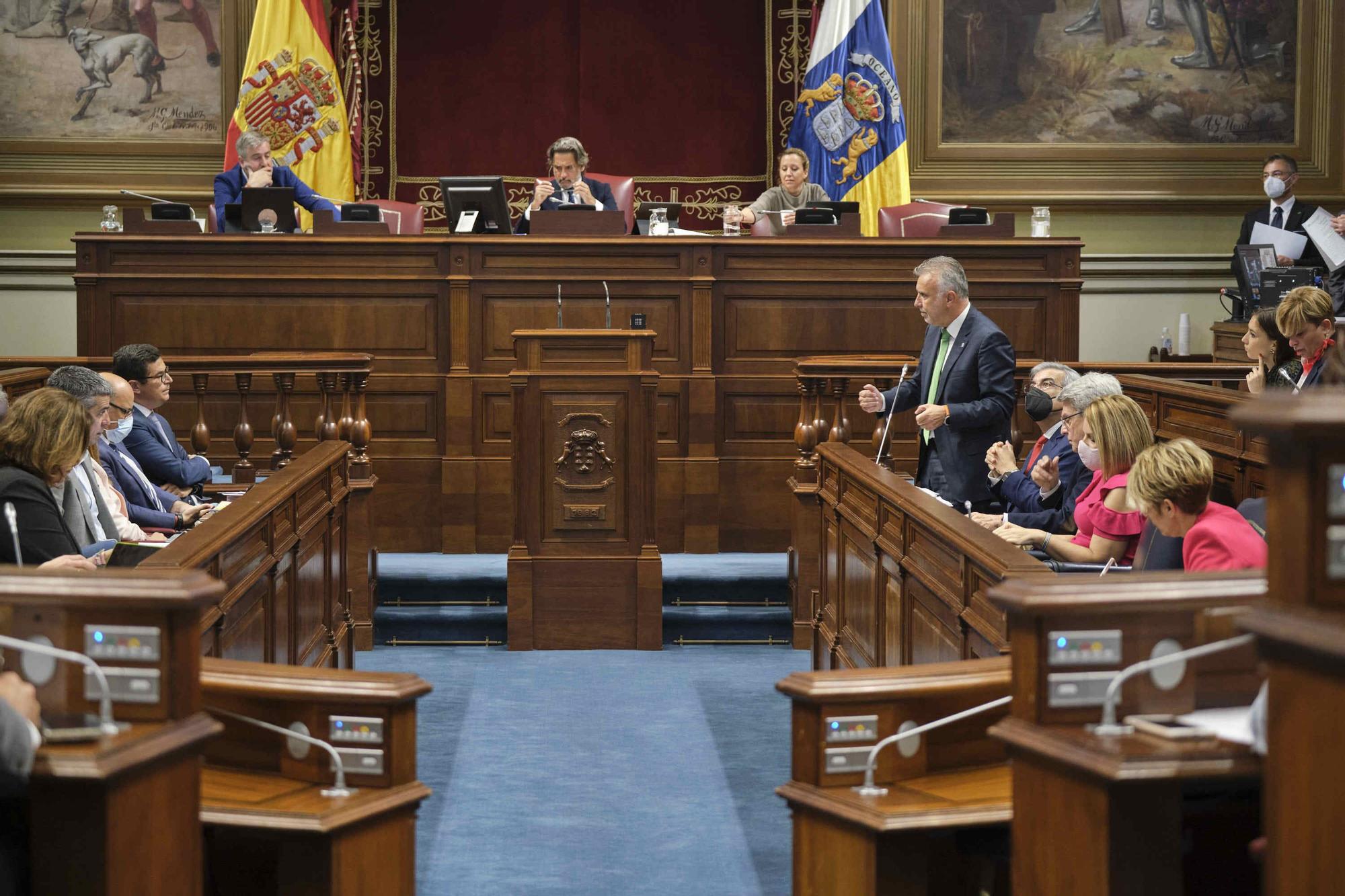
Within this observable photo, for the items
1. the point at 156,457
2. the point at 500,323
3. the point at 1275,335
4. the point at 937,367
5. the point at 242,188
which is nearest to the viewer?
the point at 937,367

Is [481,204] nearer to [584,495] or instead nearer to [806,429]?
[584,495]

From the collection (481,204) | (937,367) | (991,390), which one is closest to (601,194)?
(481,204)

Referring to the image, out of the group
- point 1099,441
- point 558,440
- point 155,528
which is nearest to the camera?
point 1099,441

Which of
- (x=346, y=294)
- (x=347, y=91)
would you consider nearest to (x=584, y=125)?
(x=347, y=91)

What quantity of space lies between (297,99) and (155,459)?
4681mm

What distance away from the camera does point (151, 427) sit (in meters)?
5.65

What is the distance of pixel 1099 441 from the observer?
4145 mm

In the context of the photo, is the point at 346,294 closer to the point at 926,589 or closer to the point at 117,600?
the point at 926,589

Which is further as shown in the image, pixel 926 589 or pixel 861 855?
pixel 926 589

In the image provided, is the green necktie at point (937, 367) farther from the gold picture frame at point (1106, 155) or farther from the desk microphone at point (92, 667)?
the gold picture frame at point (1106, 155)

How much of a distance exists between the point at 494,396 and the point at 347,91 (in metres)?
3.85

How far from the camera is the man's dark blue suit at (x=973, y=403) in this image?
17.0ft

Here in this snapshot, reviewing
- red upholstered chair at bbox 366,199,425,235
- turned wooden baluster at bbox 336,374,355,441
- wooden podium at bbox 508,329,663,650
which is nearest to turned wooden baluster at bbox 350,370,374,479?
turned wooden baluster at bbox 336,374,355,441

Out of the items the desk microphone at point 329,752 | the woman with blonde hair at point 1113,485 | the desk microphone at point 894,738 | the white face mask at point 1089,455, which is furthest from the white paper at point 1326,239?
the desk microphone at point 329,752
